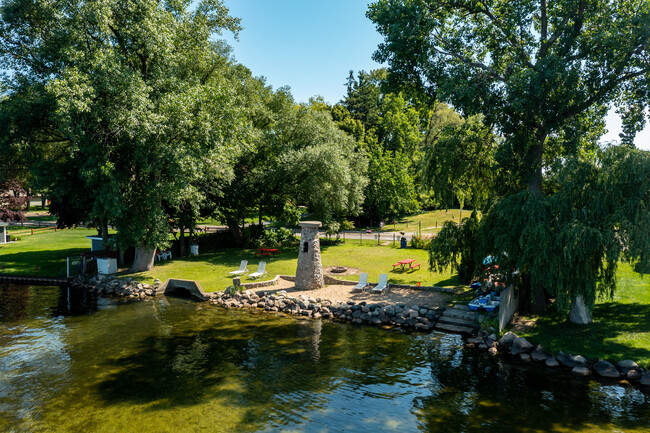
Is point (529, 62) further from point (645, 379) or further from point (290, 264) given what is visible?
point (290, 264)

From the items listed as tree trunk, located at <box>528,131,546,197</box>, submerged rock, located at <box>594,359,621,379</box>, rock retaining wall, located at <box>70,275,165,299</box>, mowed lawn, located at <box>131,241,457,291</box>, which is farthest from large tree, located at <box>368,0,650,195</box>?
rock retaining wall, located at <box>70,275,165,299</box>

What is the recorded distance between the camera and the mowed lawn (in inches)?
949

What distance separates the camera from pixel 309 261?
22.6 m

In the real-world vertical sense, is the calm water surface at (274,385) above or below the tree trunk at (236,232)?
below

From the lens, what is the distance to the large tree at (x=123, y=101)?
2162 cm

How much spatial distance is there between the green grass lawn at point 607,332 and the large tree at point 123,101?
62.0 feet

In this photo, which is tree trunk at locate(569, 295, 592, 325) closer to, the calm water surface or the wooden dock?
the calm water surface

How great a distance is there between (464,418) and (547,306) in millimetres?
9225

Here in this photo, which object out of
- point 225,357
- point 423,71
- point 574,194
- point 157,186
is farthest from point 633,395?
point 157,186

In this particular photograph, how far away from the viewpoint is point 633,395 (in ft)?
39.0

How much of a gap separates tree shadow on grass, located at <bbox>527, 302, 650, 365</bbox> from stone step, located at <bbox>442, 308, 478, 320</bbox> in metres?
2.44

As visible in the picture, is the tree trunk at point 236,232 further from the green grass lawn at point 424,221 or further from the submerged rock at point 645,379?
the submerged rock at point 645,379

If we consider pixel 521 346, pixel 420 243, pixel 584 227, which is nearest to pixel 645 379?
pixel 521 346

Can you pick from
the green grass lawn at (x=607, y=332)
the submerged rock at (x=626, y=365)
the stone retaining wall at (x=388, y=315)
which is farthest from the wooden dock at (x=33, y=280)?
the submerged rock at (x=626, y=365)
